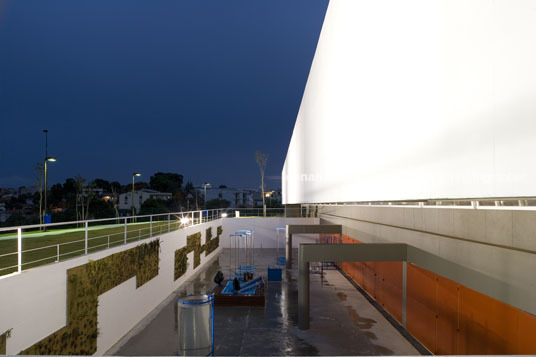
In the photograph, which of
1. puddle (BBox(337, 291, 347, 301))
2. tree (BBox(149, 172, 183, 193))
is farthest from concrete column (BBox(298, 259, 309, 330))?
tree (BBox(149, 172, 183, 193))

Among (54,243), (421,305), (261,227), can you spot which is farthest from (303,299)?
(261,227)

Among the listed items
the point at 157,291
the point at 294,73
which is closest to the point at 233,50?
the point at 294,73

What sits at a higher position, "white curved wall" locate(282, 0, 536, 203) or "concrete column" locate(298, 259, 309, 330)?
"white curved wall" locate(282, 0, 536, 203)

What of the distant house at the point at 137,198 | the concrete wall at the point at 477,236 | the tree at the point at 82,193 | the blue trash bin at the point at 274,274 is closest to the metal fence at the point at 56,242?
the blue trash bin at the point at 274,274

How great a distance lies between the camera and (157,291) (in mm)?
13836

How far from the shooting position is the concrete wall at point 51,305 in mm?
6172

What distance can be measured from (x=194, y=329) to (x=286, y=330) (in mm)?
9117

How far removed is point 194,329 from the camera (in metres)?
3.26

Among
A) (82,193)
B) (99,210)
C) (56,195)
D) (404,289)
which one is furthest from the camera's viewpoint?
(56,195)

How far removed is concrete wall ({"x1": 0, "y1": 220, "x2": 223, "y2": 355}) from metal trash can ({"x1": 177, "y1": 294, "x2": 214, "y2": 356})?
4.66 metres

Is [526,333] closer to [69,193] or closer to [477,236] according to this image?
[477,236]

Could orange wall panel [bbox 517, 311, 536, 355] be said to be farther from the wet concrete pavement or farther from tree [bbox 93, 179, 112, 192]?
tree [bbox 93, 179, 112, 192]

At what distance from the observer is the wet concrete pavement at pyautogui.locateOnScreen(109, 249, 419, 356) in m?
9.87

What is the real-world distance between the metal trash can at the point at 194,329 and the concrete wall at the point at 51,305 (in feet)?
15.3
